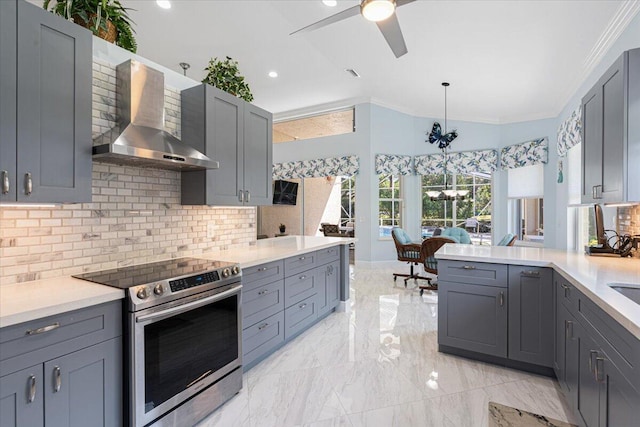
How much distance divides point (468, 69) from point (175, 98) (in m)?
4.37

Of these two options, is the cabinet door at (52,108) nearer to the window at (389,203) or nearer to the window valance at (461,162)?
the window at (389,203)

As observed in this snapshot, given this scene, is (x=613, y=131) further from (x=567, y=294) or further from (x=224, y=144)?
(x=224, y=144)

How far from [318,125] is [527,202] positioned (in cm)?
501

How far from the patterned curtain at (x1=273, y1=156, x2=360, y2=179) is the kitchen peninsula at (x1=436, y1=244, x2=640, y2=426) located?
172 inches

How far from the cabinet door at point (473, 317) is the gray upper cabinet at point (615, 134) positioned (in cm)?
100

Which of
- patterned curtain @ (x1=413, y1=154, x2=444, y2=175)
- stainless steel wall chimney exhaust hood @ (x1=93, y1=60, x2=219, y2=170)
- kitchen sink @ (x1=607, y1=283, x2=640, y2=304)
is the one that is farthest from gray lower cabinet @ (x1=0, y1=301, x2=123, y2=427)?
patterned curtain @ (x1=413, y1=154, x2=444, y2=175)

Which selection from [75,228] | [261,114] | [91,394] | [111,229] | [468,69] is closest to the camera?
[91,394]

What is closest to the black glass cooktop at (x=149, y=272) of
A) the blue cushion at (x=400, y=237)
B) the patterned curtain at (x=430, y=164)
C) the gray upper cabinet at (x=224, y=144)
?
the gray upper cabinet at (x=224, y=144)

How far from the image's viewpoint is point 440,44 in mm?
4293

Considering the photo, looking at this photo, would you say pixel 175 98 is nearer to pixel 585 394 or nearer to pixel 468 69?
pixel 585 394

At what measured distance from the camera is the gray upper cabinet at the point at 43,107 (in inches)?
57.6

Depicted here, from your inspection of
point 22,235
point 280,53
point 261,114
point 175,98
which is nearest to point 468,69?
point 280,53

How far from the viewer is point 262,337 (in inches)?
104

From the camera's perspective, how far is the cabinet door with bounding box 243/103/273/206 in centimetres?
300
